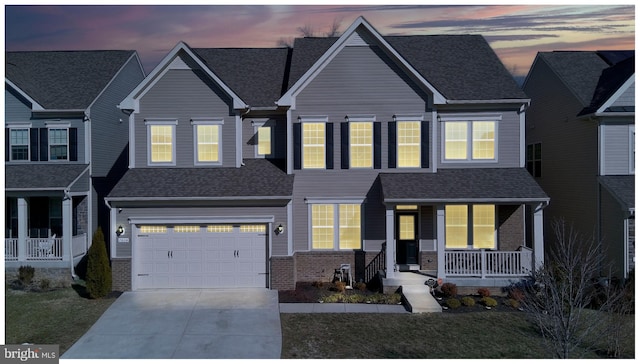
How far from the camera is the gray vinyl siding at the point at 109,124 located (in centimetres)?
2394

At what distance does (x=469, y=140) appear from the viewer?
2095 centimetres

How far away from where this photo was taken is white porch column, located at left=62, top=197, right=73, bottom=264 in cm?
2169

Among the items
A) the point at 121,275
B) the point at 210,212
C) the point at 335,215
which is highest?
the point at 210,212

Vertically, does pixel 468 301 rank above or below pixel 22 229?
below

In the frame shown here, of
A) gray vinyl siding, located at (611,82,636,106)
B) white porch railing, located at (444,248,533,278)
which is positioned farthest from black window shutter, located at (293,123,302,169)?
gray vinyl siding, located at (611,82,636,106)

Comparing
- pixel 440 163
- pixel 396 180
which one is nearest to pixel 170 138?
pixel 396 180

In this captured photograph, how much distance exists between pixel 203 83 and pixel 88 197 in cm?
742

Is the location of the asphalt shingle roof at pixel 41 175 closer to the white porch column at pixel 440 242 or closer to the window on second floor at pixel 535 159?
the white porch column at pixel 440 242

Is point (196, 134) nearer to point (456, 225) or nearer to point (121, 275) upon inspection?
point (121, 275)

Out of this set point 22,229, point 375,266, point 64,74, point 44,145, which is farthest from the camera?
point 64,74

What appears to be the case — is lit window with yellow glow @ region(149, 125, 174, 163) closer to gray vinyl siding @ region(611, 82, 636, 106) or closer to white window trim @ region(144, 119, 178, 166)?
white window trim @ region(144, 119, 178, 166)

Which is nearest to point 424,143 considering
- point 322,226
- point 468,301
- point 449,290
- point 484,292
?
point 322,226

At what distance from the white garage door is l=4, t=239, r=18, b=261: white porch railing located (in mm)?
5959

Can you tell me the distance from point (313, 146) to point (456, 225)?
6.11 meters
